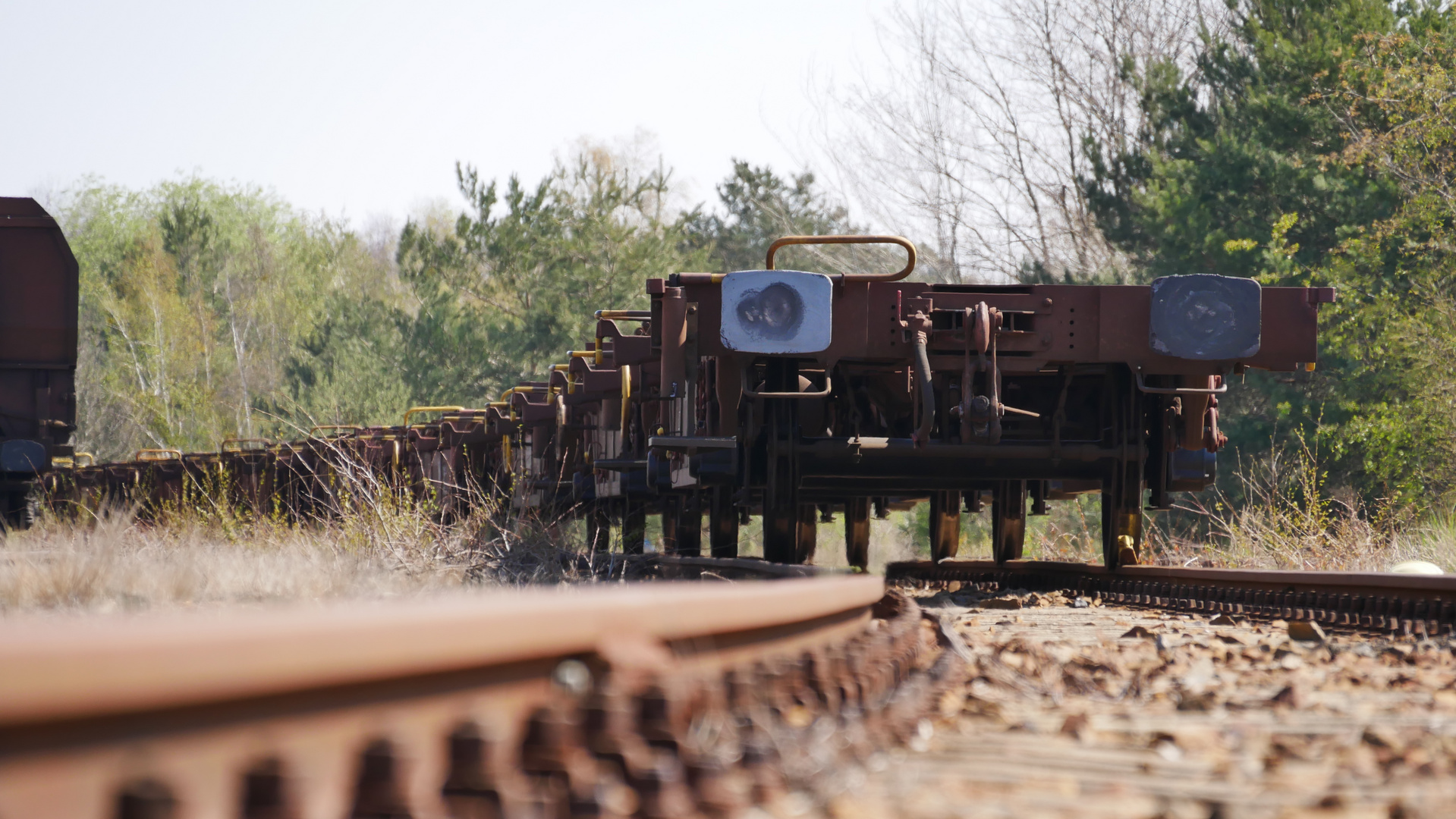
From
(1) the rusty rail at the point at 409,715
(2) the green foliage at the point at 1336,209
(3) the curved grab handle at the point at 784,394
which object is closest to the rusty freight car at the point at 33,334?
(3) the curved grab handle at the point at 784,394

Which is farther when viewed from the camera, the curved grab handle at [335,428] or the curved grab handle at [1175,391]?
the curved grab handle at [335,428]

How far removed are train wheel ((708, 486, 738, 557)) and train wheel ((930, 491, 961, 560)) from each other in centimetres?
130

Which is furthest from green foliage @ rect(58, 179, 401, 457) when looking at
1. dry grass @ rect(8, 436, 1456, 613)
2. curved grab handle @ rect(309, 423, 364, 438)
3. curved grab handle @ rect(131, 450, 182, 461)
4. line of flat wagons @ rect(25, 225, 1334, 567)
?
line of flat wagons @ rect(25, 225, 1334, 567)

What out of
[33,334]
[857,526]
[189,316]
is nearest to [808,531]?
[857,526]

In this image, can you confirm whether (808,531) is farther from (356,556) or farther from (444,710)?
(444,710)

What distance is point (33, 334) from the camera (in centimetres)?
1380

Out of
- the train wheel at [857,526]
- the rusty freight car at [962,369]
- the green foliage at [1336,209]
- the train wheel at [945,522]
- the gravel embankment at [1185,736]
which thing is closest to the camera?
the gravel embankment at [1185,736]

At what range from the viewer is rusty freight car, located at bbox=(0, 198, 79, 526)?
13750 mm

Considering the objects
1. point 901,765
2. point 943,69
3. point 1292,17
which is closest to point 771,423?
point 901,765

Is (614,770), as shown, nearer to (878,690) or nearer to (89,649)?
(89,649)

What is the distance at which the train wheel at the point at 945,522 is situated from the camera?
29.7ft

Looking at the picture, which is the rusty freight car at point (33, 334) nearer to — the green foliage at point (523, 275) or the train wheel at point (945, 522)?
the train wheel at point (945, 522)

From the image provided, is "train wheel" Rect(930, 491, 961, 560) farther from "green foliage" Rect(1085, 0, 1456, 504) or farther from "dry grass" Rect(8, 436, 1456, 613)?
"green foliage" Rect(1085, 0, 1456, 504)

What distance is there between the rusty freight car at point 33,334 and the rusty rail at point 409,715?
1330 cm
